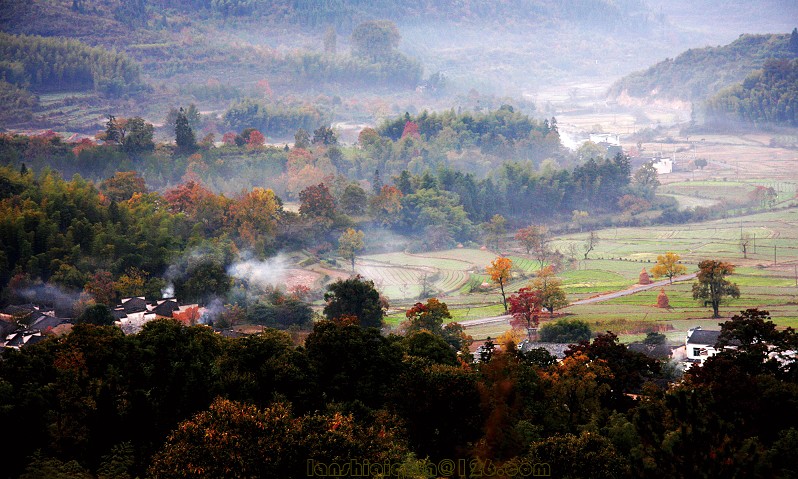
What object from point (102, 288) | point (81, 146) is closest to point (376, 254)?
point (102, 288)

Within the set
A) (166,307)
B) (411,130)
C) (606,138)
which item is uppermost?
(411,130)

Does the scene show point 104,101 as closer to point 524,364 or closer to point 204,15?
point 204,15

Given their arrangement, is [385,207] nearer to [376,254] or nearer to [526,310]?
[376,254]

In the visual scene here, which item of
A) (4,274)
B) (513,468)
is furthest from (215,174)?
(513,468)

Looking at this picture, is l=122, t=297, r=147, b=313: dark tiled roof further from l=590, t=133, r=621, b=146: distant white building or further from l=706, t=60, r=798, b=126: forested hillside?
l=706, t=60, r=798, b=126: forested hillside

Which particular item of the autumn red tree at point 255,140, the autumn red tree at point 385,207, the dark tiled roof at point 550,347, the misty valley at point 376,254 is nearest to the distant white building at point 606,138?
the misty valley at point 376,254

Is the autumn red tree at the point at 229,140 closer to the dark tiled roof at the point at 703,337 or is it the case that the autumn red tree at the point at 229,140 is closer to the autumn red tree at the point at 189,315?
the autumn red tree at the point at 189,315

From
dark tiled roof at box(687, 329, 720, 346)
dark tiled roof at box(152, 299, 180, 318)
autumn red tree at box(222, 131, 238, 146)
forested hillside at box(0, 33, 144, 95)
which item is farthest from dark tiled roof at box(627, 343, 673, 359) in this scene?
forested hillside at box(0, 33, 144, 95)

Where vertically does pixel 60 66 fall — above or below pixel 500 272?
above
